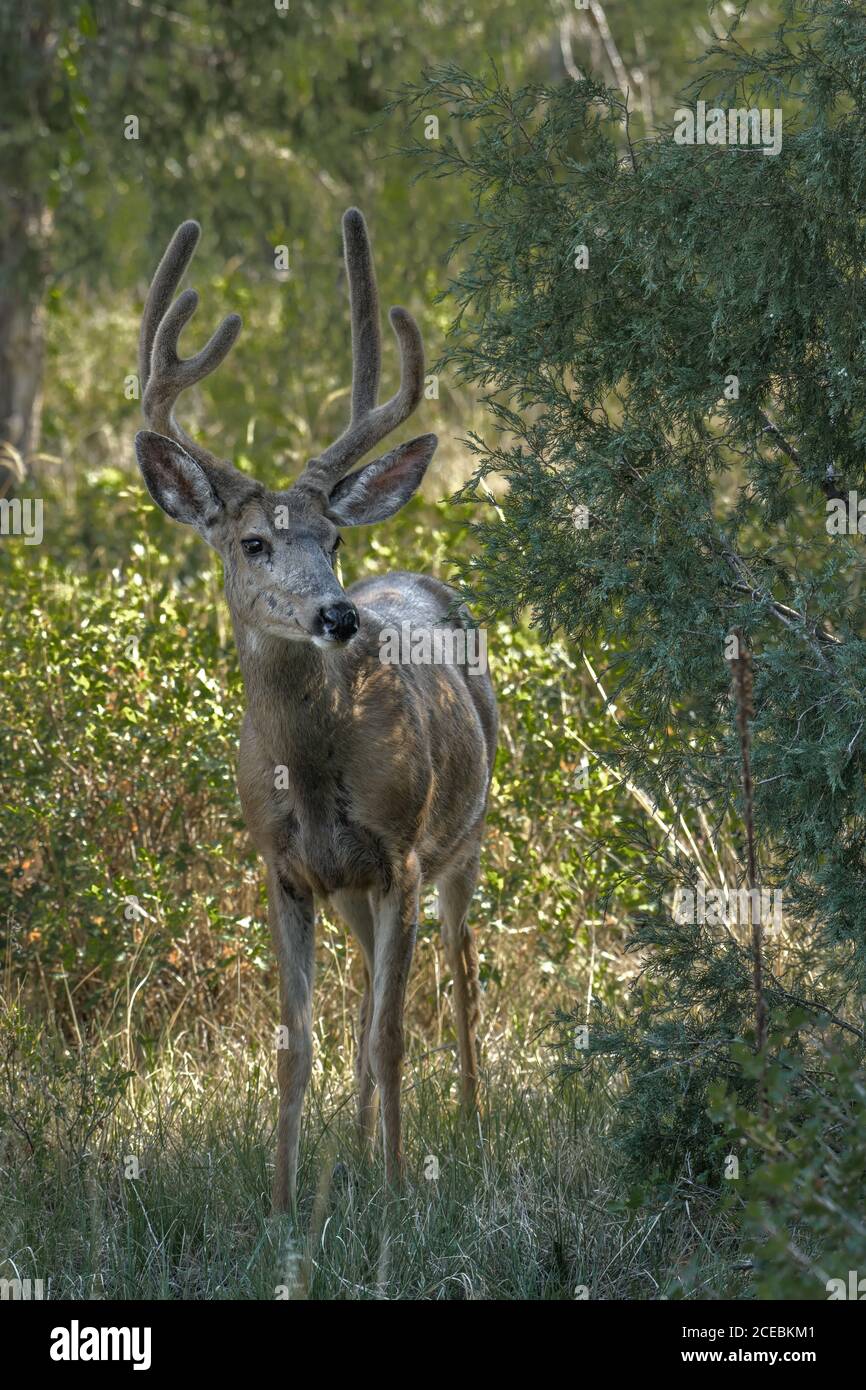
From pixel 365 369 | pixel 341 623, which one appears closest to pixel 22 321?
pixel 365 369

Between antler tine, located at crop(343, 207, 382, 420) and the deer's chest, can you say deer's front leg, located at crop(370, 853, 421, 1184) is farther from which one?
antler tine, located at crop(343, 207, 382, 420)

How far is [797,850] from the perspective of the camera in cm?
512

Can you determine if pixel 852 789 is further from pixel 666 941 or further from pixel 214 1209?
pixel 214 1209

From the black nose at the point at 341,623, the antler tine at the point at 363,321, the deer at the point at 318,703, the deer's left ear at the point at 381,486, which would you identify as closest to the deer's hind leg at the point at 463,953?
the deer at the point at 318,703

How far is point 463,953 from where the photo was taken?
6871mm

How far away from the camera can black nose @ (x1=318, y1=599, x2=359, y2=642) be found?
17.5ft

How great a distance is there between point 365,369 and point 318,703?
132cm

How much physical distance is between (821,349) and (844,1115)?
224 centimetres

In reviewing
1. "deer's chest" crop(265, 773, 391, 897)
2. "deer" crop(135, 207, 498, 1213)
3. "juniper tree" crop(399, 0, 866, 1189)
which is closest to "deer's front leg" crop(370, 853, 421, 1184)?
"deer" crop(135, 207, 498, 1213)

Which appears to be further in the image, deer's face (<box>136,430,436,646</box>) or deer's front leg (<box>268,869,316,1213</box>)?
deer's front leg (<box>268,869,316,1213</box>)

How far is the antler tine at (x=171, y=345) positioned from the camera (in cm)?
614

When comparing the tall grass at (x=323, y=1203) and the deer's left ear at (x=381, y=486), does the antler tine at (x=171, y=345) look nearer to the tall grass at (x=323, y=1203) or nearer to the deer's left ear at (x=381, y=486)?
the deer's left ear at (x=381, y=486)

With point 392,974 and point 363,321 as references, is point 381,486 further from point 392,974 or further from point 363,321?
point 392,974

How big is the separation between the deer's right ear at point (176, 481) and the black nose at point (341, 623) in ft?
2.52
